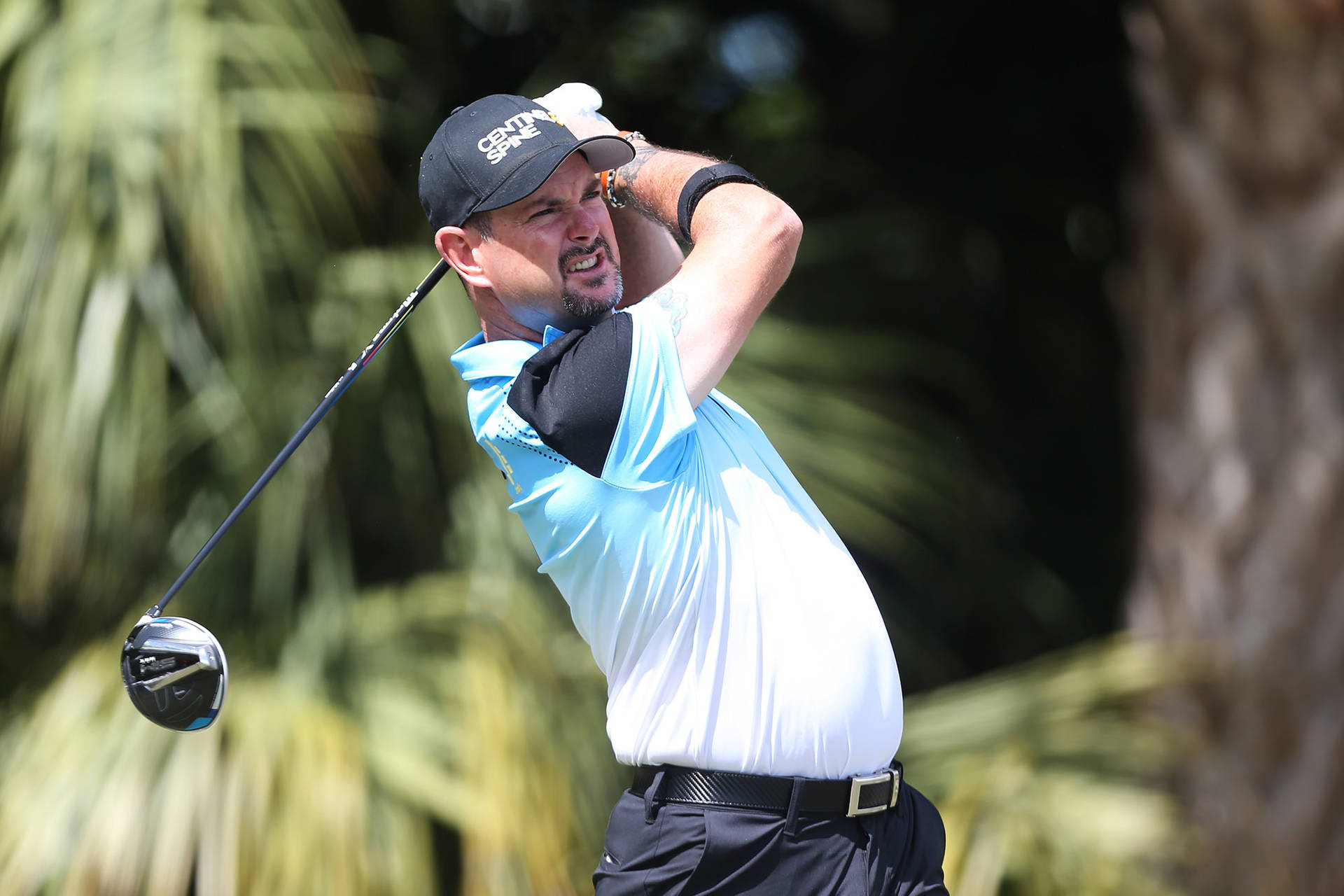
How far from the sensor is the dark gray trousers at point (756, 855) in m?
1.95

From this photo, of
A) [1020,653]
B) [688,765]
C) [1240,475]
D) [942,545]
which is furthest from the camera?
[1020,653]

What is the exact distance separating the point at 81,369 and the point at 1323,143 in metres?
3.26

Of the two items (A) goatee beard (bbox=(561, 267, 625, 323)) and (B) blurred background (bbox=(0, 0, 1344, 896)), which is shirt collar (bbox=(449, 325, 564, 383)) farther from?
(B) blurred background (bbox=(0, 0, 1344, 896))

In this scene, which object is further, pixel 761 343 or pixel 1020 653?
pixel 1020 653

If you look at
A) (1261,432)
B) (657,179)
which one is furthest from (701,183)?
(1261,432)

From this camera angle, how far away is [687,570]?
6.39ft

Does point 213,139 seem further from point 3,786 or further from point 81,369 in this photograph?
point 3,786

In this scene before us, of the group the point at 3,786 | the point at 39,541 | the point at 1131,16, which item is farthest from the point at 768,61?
the point at 3,786

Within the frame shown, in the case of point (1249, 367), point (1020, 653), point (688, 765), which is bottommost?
point (1020, 653)

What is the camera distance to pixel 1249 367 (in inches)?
153

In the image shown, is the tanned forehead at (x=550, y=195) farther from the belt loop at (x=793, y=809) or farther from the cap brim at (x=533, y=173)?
the belt loop at (x=793, y=809)

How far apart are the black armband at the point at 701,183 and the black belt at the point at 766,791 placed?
77cm

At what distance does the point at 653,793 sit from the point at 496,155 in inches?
36.7

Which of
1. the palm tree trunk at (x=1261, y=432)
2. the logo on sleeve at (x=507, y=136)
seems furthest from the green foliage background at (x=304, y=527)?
the logo on sleeve at (x=507, y=136)
